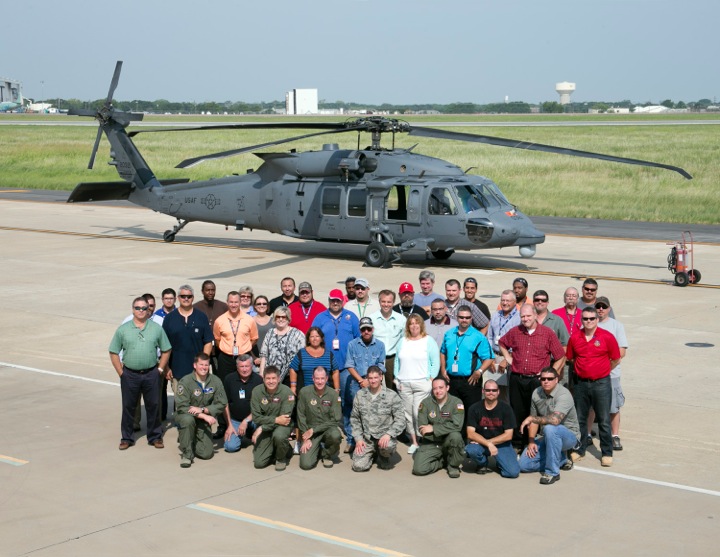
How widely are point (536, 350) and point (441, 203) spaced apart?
12486 mm

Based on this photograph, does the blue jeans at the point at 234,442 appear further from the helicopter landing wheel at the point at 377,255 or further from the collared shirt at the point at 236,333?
the helicopter landing wheel at the point at 377,255

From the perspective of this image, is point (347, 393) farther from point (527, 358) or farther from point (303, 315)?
point (527, 358)

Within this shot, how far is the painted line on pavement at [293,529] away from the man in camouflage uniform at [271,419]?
3.78 feet

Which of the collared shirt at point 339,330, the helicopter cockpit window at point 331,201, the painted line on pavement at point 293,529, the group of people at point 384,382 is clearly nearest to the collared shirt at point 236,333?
the group of people at point 384,382

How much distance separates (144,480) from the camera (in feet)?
31.8

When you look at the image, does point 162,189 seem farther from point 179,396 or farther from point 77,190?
point 179,396

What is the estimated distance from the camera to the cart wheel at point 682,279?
20.7 meters

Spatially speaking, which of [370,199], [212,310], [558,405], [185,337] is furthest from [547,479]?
[370,199]

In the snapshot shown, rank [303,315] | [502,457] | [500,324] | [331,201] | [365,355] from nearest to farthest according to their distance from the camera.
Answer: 1. [502,457]
2. [365,355]
3. [500,324]
4. [303,315]
5. [331,201]

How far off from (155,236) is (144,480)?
20943mm

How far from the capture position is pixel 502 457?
382 inches

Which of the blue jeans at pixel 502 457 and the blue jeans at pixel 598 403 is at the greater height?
the blue jeans at pixel 598 403

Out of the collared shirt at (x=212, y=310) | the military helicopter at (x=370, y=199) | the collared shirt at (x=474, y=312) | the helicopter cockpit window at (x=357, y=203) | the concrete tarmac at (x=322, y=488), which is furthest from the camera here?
the helicopter cockpit window at (x=357, y=203)

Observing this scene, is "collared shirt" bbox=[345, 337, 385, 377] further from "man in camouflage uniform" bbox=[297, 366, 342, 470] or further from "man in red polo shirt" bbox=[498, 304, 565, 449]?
"man in red polo shirt" bbox=[498, 304, 565, 449]
